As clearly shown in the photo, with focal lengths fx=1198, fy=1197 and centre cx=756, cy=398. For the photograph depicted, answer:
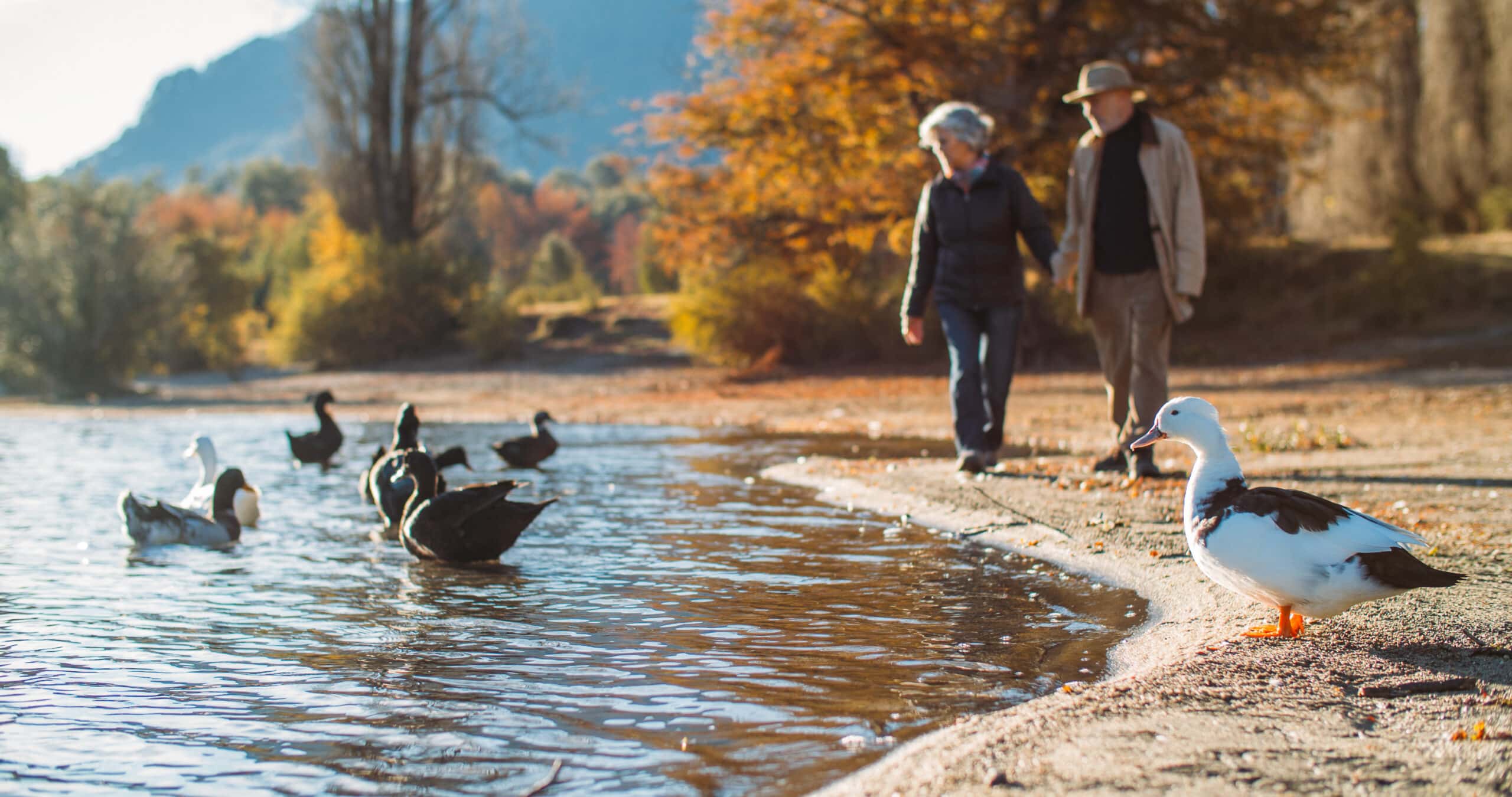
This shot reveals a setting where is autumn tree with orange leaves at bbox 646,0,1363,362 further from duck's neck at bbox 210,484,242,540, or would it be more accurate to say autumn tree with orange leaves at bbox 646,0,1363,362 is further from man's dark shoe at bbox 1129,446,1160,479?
duck's neck at bbox 210,484,242,540

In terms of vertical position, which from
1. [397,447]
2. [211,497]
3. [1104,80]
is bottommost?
[211,497]

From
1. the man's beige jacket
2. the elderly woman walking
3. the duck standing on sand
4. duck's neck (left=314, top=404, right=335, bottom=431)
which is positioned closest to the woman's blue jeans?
the elderly woman walking

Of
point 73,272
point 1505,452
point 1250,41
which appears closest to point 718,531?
point 1505,452

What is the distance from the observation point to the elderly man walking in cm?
722

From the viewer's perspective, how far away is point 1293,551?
12.1ft

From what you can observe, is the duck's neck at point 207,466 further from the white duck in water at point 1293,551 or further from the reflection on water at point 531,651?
the white duck in water at point 1293,551

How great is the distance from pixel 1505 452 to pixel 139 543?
28.2 feet

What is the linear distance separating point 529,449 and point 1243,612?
6861 mm

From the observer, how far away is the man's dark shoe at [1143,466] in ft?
24.1

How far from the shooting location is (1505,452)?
790 cm

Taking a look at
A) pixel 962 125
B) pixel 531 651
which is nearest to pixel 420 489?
pixel 531 651

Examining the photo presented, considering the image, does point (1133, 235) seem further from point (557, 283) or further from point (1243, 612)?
point (557, 283)

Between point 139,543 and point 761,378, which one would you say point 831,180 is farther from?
point 139,543

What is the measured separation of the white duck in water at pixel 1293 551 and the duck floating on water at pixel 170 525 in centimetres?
553
